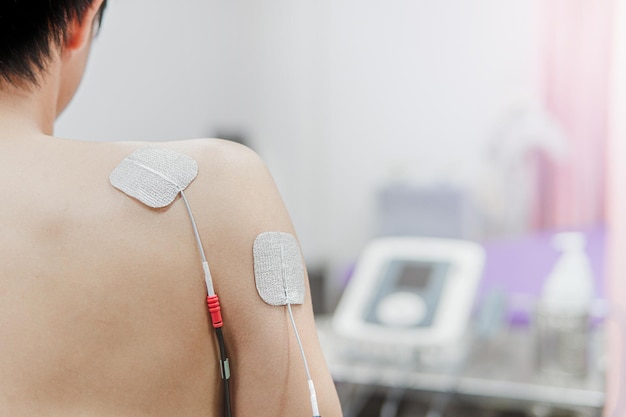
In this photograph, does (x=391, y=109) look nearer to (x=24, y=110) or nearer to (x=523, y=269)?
(x=523, y=269)

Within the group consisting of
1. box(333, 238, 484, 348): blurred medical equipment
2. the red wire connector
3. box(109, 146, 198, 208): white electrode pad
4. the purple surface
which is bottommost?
the purple surface

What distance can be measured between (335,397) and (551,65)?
3401 millimetres

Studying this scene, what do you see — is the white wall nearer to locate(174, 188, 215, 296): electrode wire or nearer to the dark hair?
the dark hair

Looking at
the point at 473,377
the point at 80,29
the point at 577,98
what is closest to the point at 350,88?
the point at 577,98

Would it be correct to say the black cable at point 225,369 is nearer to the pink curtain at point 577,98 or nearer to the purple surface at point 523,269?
the purple surface at point 523,269

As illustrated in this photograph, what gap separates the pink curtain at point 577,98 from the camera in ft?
11.6

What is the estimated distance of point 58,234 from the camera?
0.60 metres

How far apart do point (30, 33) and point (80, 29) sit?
0.19 feet

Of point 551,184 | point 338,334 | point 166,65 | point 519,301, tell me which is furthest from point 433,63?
point 338,334

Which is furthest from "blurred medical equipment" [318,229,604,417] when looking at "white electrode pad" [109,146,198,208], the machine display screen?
"white electrode pad" [109,146,198,208]

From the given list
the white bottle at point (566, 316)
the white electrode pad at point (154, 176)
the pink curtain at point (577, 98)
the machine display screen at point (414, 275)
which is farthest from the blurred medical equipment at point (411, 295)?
the pink curtain at point (577, 98)

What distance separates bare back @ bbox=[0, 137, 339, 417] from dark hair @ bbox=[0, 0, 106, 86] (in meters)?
0.08

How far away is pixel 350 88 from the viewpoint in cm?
404

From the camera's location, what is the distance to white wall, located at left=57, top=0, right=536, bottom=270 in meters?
3.70
